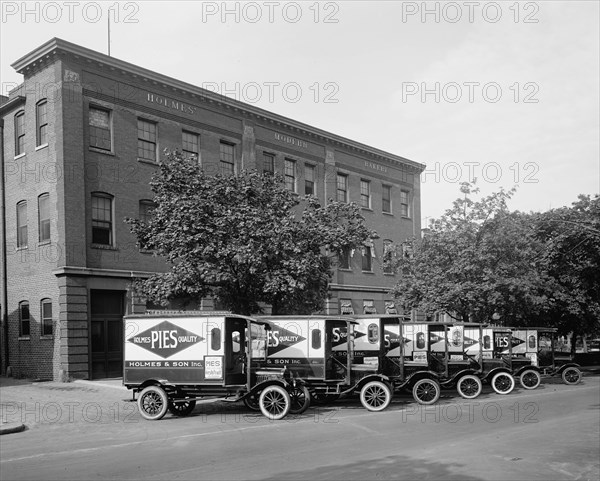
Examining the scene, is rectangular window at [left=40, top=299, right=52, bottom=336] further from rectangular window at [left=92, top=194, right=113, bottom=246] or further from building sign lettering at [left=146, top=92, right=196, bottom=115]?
building sign lettering at [left=146, top=92, right=196, bottom=115]

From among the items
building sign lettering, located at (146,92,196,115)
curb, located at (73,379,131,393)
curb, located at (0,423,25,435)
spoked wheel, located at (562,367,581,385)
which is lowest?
spoked wheel, located at (562,367,581,385)

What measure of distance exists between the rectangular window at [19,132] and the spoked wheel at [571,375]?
78.0ft

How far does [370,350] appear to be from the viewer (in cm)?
1909

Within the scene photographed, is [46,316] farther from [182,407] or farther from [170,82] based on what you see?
[170,82]

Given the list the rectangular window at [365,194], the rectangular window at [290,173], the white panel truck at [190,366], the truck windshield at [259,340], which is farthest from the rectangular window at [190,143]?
the white panel truck at [190,366]

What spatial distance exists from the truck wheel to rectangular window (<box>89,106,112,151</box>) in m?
13.6

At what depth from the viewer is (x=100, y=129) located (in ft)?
87.0

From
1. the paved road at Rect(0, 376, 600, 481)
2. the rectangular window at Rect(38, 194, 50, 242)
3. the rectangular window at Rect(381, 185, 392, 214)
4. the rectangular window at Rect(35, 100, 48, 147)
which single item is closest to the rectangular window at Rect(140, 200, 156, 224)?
the rectangular window at Rect(38, 194, 50, 242)

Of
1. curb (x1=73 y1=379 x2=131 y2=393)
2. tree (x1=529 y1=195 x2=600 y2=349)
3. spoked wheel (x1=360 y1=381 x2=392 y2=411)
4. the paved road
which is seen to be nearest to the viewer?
the paved road

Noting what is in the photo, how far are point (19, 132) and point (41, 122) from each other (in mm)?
1916

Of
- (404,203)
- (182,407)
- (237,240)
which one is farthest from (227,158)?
(182,407)

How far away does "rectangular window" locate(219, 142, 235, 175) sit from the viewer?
3167 cm

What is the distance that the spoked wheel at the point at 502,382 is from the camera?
2161 centimetres

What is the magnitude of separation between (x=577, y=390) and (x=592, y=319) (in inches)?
517
